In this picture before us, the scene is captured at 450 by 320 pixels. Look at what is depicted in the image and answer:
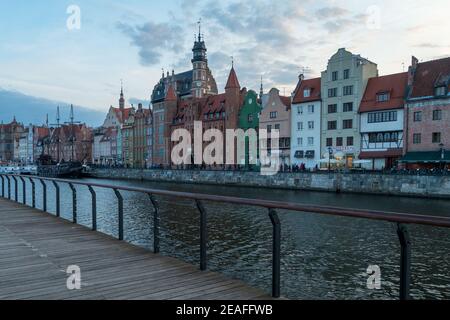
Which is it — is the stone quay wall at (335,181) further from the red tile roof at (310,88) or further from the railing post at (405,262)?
the railing post at (405,262)

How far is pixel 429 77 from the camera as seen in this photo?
1693 inches

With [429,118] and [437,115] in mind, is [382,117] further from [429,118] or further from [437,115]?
[437,115]

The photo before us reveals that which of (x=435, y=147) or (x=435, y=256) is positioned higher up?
(x=435, y=147)

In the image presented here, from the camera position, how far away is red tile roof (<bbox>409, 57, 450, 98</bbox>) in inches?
1631

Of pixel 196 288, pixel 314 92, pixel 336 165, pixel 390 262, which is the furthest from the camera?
pixel 314 92

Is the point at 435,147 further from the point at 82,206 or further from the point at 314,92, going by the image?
the point at 82,206

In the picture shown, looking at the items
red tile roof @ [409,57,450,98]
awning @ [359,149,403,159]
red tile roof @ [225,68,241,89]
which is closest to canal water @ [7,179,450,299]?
awning @ [359,149,403,159]

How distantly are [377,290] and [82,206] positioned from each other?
2131 cm

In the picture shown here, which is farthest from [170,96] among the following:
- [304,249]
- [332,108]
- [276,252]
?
[276,252]

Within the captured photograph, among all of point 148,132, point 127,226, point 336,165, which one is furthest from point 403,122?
point 148,132

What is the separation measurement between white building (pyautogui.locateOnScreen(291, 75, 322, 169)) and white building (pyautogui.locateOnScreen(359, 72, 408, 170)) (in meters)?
6.91

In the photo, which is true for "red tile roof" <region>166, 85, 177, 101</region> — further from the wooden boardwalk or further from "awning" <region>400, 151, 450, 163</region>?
the wooden boardwalk

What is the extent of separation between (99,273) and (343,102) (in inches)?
1951

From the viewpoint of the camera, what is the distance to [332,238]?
15.8m
